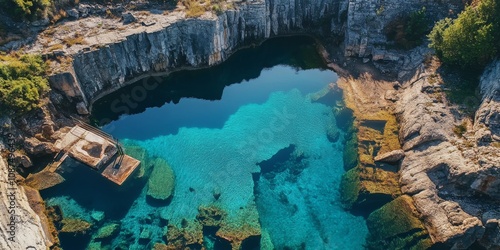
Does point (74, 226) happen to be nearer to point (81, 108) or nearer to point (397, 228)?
point (81, 108)

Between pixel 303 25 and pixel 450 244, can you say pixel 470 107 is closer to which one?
pixel 450 244

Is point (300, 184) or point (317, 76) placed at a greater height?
point (317, 76)

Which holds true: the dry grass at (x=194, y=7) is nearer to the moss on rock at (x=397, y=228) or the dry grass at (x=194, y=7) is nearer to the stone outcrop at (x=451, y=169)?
the stone outcrop at (x=451, y=169)

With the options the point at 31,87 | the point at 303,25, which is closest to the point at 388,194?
the point at 303,25

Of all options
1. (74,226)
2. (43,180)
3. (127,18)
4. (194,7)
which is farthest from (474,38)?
(43,180)

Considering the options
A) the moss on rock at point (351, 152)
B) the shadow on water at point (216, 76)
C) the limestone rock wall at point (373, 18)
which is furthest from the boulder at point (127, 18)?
the moss on rock at point (351, 152)

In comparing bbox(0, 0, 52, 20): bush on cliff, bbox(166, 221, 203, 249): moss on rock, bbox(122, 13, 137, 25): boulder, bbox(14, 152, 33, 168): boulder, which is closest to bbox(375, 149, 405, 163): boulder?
bbox(166, 221, 203, 249): moss on rock
